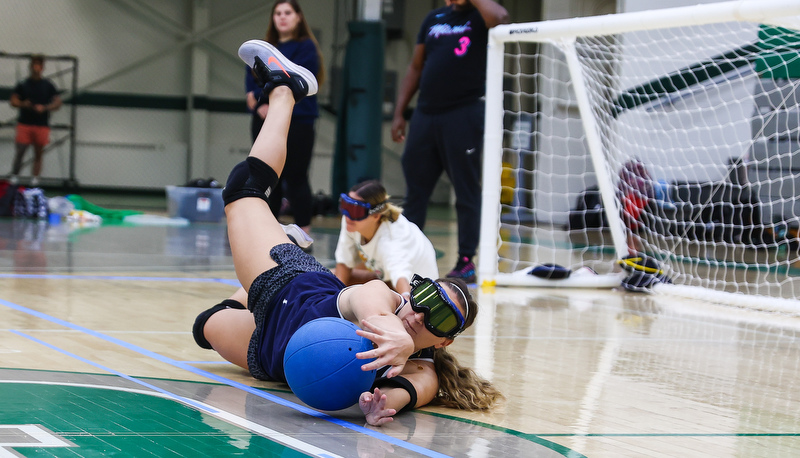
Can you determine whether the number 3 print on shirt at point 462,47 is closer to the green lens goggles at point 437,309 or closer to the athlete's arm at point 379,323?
the athlete's arm at point 379,323

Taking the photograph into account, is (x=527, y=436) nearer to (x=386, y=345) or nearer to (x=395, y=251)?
(x=386, y=345)

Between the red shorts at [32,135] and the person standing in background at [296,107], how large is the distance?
1000 cm

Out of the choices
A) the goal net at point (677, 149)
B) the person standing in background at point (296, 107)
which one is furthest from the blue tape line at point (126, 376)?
the goal net at point (677, 149)

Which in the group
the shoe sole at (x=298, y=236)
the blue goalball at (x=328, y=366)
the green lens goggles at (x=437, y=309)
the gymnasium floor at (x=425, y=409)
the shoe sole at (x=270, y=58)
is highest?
the shoe sole at (x=270, y=58)

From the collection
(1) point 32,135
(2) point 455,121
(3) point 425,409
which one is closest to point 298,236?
(3) point 425,409

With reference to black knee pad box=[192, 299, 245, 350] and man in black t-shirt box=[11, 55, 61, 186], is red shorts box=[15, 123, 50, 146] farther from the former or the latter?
black knee pad box=[192, 299, 245, 350]

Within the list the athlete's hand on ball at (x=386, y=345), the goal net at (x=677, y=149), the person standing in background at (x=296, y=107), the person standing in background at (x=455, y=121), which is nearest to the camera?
the athlete's hand on ball at (x=386, y=345)

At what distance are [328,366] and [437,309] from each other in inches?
14.5

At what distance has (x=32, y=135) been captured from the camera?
51.3 ft

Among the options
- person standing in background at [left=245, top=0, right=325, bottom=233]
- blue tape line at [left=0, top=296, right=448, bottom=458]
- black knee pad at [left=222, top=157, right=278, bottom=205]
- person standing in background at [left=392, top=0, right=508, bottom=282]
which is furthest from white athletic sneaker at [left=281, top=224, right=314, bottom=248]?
person standing in background at [left=245, top=0, right=325, bottom=233]

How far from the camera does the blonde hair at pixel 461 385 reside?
8.74 feet

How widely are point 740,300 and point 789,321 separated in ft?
1.61

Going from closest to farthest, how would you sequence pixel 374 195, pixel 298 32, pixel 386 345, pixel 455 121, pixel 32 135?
1. pixel 386 345
2. pixel 374 195
3. pixel 455 121
4. pixel 298 32
5. pixel 32 135

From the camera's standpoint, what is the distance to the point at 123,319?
3.93 metres
